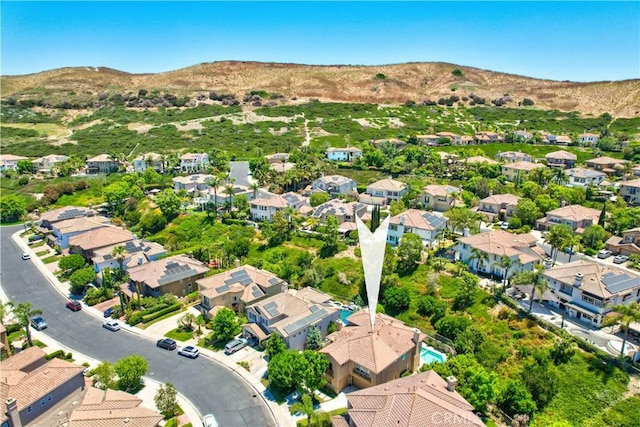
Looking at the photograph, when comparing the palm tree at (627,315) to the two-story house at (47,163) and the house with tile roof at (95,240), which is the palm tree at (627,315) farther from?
the two-story house at (47,163)

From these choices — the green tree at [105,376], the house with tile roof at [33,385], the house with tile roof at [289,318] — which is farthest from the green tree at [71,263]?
the house with tile roof at [289,318]

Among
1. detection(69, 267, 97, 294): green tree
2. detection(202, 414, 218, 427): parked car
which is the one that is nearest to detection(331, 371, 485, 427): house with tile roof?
detection(202, 414, 218, 427): parked car

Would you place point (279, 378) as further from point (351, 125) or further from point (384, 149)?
point (351, 125)

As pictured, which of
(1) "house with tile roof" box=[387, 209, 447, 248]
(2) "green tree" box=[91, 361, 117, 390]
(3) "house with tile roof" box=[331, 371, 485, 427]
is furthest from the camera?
(1) "house with tile roof" box=[387, 209, 447, 248]

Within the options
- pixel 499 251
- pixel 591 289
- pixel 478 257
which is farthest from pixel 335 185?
pixel 591 289

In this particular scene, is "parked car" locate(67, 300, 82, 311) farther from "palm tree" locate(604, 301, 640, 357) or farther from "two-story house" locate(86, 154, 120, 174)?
"two-story house" locate(86, 154, 120, 174)

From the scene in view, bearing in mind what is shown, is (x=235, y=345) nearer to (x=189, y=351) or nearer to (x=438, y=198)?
(x=189, y=351)
